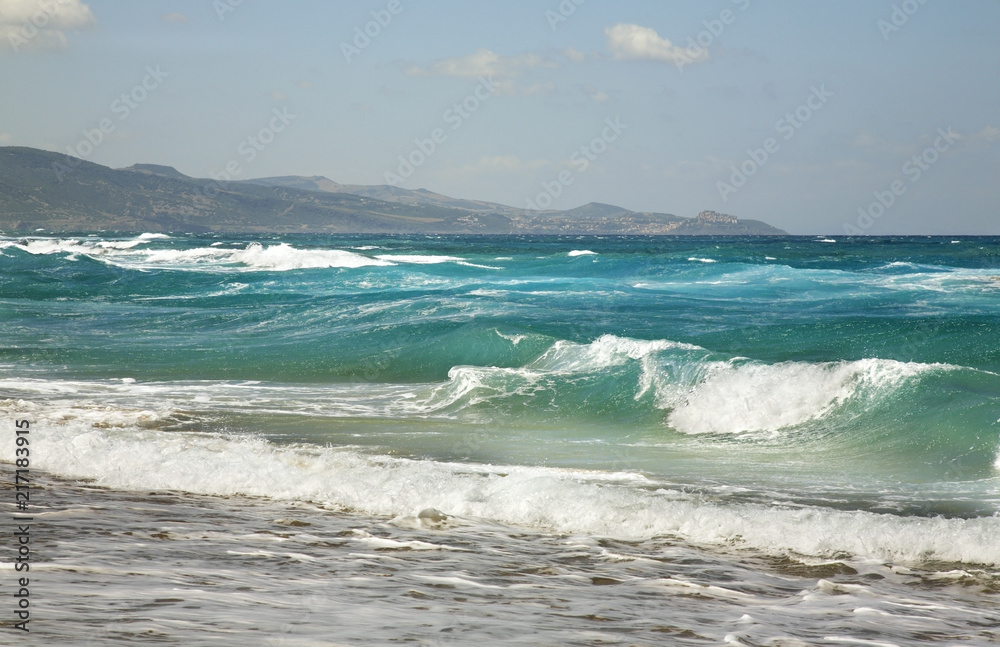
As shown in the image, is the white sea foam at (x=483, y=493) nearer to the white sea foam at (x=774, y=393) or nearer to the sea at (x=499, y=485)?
the sea at (x=499, y=485)

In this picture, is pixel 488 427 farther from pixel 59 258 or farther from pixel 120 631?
pixel 59 258

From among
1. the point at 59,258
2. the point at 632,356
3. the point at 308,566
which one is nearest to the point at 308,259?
the point at 59,258

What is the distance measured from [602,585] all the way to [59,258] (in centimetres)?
4253

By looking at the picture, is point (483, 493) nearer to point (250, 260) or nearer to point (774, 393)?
point (774, 393)

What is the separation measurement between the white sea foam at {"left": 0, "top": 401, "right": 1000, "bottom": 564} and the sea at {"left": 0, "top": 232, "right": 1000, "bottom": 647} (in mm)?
29

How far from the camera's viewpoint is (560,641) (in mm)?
3660

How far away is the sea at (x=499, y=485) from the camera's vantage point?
4.04 meters

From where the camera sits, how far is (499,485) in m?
6.89

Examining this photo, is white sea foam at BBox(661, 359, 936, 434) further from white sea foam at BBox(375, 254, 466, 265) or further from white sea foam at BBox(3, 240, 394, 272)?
white sea foam at BBox(375, 254, 466, 265)

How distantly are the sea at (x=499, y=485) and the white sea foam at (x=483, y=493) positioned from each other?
29 mm

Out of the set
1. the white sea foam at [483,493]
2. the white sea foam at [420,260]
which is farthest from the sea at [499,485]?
the white sea foam at [420,260]

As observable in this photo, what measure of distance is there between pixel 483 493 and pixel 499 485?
6.5 inches

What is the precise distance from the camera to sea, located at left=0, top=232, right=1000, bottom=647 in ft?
13.3

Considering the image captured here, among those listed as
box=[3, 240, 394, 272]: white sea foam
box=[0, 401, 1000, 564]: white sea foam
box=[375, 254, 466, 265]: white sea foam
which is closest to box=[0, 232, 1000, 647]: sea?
box=[0, 401, 1000, 564]: white sea foam
